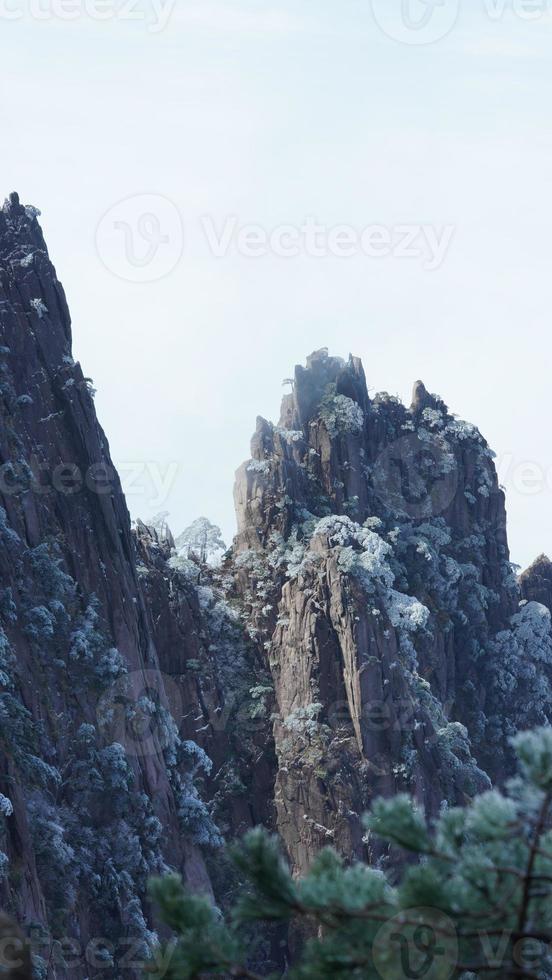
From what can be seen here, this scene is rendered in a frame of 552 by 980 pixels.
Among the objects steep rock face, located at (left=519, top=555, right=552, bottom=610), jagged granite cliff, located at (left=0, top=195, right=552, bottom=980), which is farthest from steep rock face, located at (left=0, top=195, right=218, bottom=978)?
steep rock face, located at (left=519, top=555, right=552, bottom=610)

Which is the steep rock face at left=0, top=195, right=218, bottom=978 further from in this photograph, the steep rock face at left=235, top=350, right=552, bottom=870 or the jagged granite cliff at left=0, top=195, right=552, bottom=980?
the steep rock face at left=235, top=350, right=552, bottom=870

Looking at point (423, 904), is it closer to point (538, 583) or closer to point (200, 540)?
point (200, 540)

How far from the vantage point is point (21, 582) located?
181 ft

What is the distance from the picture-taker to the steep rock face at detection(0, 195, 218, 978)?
4875cm

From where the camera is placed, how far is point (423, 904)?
1483cm

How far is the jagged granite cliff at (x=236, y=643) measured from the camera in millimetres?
52875

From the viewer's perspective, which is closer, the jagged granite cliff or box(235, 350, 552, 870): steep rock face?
the jagged granite cliff

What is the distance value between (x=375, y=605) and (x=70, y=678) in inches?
788

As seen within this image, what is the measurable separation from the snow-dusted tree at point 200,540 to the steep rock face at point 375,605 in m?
1.75

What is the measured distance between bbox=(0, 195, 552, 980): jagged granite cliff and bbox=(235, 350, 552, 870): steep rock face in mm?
128

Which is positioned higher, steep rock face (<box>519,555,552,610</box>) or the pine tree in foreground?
steep rock face (<box>519,555,552,610</box>)

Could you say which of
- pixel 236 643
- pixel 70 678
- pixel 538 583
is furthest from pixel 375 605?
pixel 538 583

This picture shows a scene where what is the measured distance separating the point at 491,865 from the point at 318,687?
5694 cm

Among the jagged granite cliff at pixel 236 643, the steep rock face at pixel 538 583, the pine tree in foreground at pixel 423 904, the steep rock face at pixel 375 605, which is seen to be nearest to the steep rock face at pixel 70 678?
the jagged granite cliff at pixel 236 643
